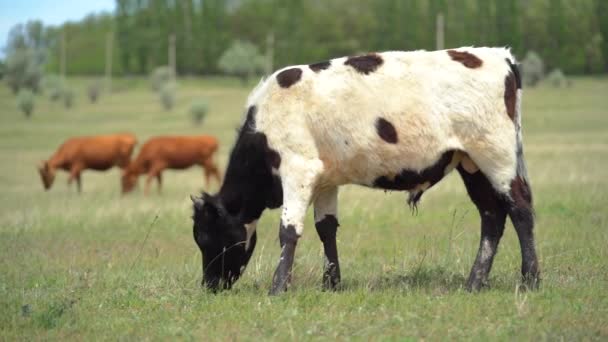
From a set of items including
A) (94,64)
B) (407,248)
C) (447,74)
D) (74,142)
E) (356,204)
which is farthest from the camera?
(94,64)

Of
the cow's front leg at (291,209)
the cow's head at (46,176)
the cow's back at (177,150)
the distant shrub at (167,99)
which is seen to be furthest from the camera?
the distant shrub at (167,99)

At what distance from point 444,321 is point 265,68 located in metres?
79.2

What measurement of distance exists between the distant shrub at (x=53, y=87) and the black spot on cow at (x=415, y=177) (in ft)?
217

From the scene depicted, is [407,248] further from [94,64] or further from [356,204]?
[94,64]

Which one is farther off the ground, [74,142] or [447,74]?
[447,74]

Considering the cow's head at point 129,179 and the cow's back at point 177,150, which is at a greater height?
the cow's back at point 177,150

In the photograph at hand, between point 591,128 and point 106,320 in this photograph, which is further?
point 591,128

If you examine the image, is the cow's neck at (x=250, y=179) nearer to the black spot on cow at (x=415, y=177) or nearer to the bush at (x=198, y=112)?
the black spot on cow at (x=415, y=177)

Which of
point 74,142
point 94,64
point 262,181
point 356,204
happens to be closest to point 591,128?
point 74,142

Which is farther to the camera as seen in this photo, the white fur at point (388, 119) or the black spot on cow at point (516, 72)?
the black spot on cow at point (516, 72)

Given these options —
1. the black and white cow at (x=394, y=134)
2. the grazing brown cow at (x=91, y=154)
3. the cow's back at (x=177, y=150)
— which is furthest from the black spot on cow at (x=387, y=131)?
the grazing brown cow at (x=91, y=154)

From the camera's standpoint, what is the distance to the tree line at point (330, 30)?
231 feet

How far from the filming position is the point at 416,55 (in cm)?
855

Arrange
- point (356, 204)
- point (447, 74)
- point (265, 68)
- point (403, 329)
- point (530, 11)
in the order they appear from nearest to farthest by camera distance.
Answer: point (403, 329) → point (447, 74) → point (356, 204) → point (530, 11) → point (265, 68)
